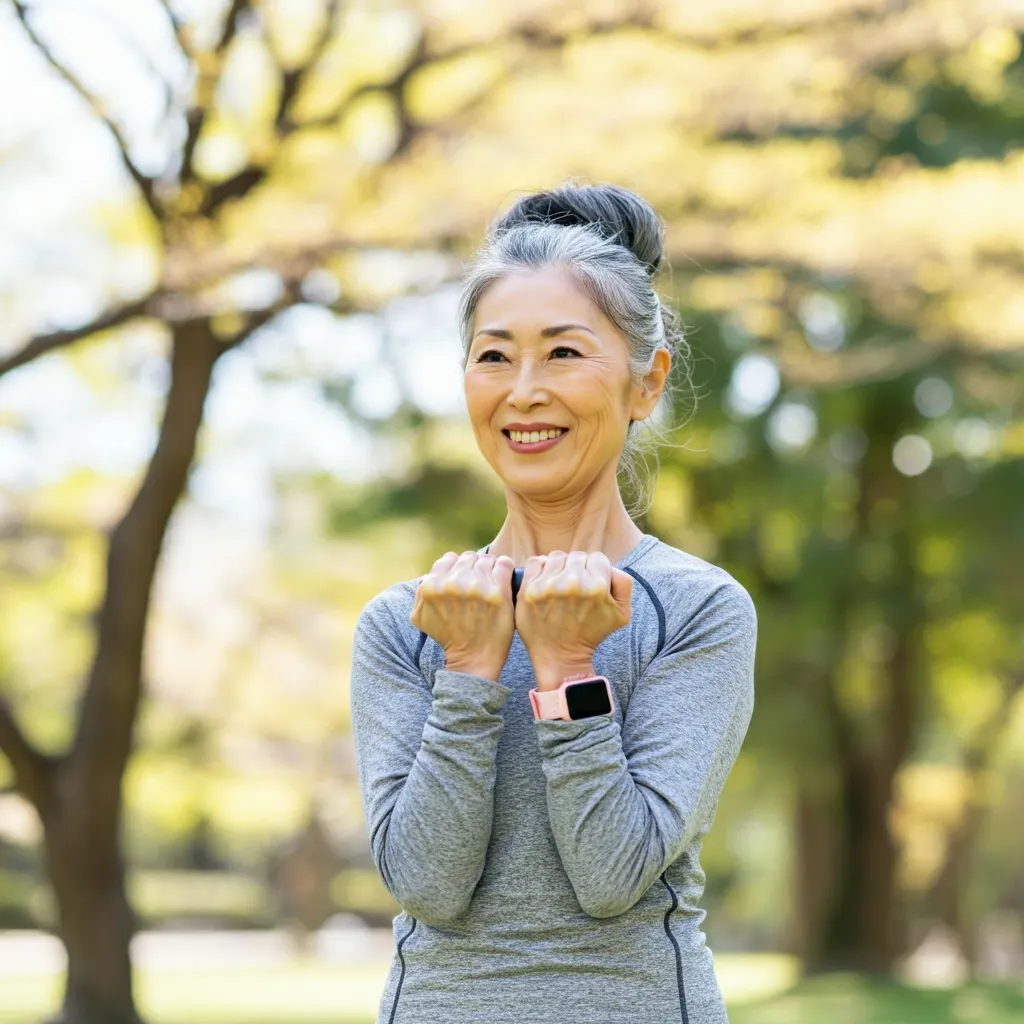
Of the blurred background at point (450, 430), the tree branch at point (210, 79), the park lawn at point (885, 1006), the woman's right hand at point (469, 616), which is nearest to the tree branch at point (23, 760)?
the blurred background at point (450, 430)

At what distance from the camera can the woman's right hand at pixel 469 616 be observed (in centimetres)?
184

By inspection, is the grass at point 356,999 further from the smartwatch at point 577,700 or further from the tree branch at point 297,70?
the smartwatch at point 577,700

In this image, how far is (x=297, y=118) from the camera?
9500 mm

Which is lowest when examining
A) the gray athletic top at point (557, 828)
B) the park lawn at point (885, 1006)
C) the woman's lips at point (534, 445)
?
the park lawn at point (885, 1006)

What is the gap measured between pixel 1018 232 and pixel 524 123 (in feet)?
8.83

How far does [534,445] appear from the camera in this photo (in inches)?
81.0

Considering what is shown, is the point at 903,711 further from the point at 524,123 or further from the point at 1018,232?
the point at 524,123

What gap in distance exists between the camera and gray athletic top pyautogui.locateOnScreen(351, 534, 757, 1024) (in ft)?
5.82

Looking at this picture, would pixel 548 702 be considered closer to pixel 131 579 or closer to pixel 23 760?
pixel 131 579

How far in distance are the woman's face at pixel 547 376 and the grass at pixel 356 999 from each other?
36.0 ft

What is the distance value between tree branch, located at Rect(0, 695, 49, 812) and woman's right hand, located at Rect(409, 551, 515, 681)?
830 centimetres

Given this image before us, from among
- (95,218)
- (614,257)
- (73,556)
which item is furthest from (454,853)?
(73,556)

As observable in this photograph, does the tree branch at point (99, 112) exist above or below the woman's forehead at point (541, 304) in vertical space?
above

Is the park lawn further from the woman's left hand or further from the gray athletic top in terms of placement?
the woman's left hand
